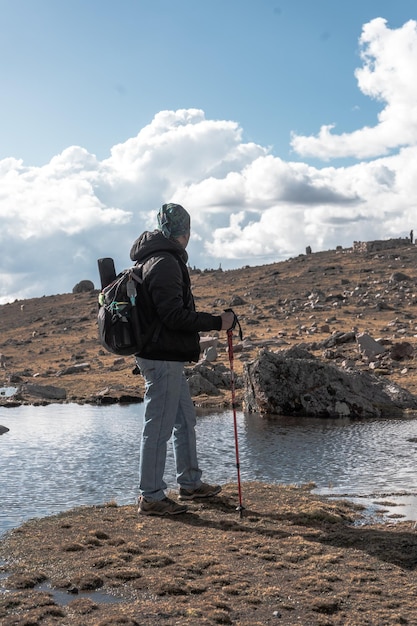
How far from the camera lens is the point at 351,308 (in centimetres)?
4622

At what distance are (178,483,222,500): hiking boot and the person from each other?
30 cm

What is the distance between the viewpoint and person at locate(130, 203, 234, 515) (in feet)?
21.0

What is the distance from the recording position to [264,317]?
154 ft

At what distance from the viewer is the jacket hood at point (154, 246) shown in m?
6.61

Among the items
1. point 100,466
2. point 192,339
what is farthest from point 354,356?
point 192,339

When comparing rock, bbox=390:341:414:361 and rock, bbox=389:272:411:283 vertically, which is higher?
rock, bbox=389:272:411:283

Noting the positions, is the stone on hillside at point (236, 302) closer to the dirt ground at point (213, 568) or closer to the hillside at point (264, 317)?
the hillside at point (264, 317)

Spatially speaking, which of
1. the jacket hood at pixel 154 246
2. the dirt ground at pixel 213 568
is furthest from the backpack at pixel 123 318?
the dirt ground at pixel 213 568

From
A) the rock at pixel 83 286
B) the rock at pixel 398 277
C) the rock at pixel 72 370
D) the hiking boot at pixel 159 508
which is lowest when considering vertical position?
the hiking boot at pixel 159 508

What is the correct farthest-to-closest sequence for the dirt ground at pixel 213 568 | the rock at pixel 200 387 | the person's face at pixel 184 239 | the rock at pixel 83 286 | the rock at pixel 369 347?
the rock at pixel 83 286 < the rock at pixel 369 347 < the rock at pixel 200 387 < the person's face at pixel 184 239 < the dirt ground at pixel 213 568

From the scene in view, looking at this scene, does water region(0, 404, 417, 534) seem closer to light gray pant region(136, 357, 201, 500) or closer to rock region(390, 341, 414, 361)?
light gray pant region(136, 357, 201, 500)

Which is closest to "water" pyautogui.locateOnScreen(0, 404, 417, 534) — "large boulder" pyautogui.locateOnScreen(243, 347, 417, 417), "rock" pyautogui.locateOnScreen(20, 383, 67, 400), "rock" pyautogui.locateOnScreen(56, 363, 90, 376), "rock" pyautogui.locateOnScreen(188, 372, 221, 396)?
"large boulder" pyautogui.locateOnScreen(243, 347, 417, 417)

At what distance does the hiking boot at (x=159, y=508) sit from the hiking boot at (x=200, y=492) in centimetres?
49

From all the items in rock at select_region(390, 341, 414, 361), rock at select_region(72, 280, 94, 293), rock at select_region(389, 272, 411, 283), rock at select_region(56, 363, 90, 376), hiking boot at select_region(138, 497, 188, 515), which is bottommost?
hiking boot at select_region(138, 497, 188, 515)
